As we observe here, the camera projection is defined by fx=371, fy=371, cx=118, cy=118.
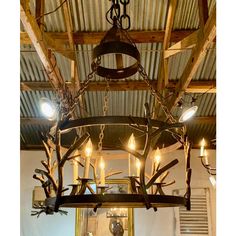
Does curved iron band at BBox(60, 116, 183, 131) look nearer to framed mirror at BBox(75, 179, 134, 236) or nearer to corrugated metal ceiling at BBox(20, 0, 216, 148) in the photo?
corrugated metal ceiling at BBox(20, 0, 216, 148)

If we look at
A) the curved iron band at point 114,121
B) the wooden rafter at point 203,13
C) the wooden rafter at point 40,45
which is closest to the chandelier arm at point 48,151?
the curved iron band at point 114,121

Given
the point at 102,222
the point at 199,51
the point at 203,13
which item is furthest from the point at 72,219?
the point at 203,13

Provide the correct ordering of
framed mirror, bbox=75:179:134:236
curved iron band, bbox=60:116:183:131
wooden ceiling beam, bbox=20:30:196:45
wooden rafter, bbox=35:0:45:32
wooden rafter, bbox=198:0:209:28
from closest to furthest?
curved iron band, bbox=60:116:183:131 → wooden rafter, bbox=198:0:209:28 → wooden rafter, bbox=35:0:45:32 → wooden ceiling beam, bbox=20:30:196:45 → framed mirror, bbox=75:179:134:236

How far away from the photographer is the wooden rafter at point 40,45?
3.09 metres

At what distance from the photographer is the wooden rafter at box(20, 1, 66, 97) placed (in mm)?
3091

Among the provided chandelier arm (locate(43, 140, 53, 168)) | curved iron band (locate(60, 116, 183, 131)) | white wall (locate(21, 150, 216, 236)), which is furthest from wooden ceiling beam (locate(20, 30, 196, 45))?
curved iron band (locate(60, 116, 183, 131))

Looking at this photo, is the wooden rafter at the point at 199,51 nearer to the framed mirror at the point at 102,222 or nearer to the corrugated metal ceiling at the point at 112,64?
the corrugated metal ceiling at the point at 112,64

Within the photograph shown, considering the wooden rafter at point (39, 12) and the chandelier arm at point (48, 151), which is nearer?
the chandelier arm at point (48, 151)

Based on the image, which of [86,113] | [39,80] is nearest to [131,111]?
[86,113]

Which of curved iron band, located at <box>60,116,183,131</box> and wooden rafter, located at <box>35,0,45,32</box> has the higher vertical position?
wooden rafter, located at <box>35,0,45,32</box>

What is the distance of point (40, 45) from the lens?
11.9ft

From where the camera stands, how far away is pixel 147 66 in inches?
227
